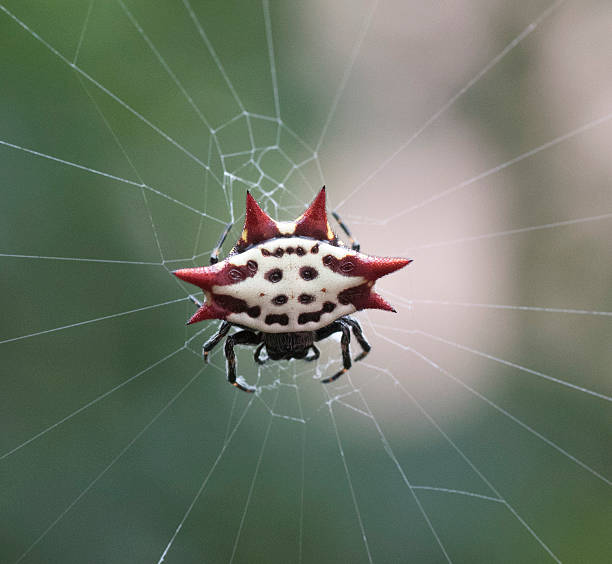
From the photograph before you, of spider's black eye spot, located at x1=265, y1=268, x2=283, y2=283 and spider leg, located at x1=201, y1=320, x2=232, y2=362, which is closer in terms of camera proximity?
spider's black eye spot, located at x1=265, y1=268, x2=283, y2=283

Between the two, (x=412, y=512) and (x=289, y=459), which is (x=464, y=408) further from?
(x=289, y=459)

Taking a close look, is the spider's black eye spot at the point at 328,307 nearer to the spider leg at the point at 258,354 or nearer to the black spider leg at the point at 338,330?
the black spider leg at the point at 338,330

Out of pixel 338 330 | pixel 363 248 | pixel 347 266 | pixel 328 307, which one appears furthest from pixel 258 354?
pixel 363 248

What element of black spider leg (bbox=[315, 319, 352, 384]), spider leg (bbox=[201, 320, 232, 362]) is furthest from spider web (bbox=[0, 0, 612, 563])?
black spider leg (bbox=[315, 319, 352, 384])

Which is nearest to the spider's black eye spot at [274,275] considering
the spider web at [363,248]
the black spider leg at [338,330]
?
the black spider leg at [338,330]

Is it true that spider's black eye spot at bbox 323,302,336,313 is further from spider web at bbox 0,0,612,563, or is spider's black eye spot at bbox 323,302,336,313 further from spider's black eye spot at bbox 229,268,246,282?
spider web at bbox 0,0,612,563

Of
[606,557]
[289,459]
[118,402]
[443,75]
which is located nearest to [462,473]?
[606,557]

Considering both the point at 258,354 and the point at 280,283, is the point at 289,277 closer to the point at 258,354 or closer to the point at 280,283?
the point at 280,283
